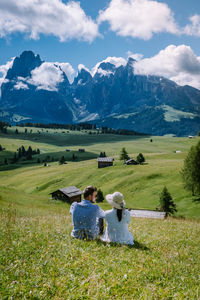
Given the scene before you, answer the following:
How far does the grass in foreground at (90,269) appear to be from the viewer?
5.62m

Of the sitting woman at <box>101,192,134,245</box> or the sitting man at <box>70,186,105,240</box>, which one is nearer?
the sitting man at <box>70,186,105,240</box>

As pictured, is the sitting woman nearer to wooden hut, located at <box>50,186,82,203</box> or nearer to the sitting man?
the sitting man

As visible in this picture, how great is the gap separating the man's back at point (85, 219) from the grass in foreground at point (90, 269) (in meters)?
0.57

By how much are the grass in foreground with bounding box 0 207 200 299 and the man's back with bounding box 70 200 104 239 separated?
0.57 m

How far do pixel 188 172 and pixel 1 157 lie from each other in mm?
176930

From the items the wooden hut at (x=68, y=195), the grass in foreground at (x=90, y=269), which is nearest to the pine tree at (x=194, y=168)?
the wooden hut at (x=68, y=195)

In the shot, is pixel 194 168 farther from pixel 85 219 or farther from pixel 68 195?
pixel 85 219

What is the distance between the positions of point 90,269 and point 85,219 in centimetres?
347

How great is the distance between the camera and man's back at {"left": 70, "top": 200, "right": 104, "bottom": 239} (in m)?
10.3

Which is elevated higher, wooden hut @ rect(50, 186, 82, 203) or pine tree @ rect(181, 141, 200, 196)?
pine tree @ rect(181, 141, 200, 196)

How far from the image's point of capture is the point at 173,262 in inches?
335

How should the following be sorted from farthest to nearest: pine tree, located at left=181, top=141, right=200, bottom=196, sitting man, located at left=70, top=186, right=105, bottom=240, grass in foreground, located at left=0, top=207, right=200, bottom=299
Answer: pine tree, located at left=181, top=141, right=200, bottom=196, sitting man, located at left=70, top=186, right=105, bottom=240, grass in foreground, located at left=0, top=207, right=200, bottom=299

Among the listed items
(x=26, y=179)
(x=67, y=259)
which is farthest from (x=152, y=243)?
(x=26, y=179)

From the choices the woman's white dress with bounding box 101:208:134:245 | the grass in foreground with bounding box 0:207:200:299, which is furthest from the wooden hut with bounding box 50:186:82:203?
the grass in foreground with bounding box 0:207:200:299
